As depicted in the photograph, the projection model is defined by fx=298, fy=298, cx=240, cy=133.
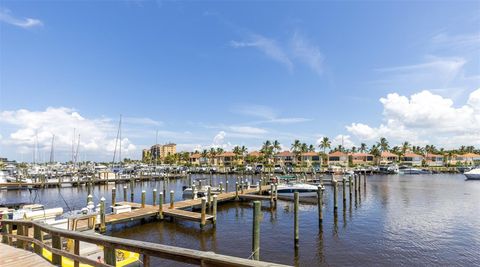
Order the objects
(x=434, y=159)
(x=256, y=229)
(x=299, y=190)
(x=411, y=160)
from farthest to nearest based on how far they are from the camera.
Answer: (x=434, y=159)
(x=411, y=160)
(x=299, y=190)
(x=256, y=229)

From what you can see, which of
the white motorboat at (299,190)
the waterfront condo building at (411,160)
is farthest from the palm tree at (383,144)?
the white motorboat at (299,190)

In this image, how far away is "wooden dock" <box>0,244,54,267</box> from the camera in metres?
7.87

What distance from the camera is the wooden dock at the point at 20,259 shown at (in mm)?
7867

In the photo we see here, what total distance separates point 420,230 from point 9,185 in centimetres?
6730

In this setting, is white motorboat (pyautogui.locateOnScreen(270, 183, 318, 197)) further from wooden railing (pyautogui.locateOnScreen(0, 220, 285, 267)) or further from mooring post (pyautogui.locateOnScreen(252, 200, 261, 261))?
wooden railing (pyautogui.locateOnScreen(0, 220, 285, 267))

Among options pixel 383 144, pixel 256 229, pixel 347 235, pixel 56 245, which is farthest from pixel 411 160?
pixel 56 245

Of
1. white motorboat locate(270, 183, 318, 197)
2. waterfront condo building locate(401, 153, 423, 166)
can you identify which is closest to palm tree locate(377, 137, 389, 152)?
waterfront condo building locate(401, 153, 423, 166)

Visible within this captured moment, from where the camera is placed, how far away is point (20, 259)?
8320 mm

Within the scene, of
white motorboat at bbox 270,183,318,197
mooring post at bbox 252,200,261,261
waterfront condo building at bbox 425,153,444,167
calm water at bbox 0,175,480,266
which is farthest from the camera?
waterfront condo building at bbox 425,153,444,167

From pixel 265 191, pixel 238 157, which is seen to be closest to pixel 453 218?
pixel 265 191

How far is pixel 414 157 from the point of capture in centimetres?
14538

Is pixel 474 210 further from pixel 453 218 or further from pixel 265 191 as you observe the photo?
pixel 265 191

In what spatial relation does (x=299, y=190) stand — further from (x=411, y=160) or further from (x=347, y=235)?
(x=411, y=160)

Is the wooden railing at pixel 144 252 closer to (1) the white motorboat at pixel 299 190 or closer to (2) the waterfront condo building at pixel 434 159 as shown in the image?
(1) the white motorboat at pixel 299 190
